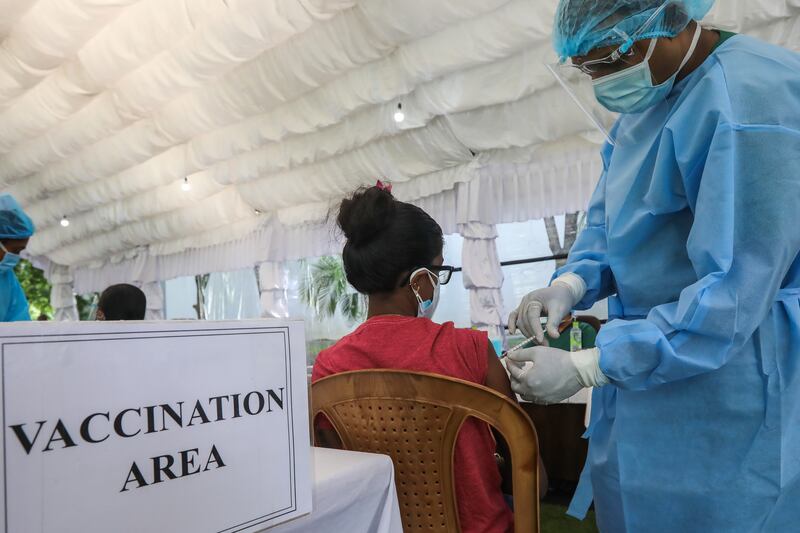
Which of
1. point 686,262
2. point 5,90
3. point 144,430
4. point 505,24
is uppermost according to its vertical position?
point 5,90

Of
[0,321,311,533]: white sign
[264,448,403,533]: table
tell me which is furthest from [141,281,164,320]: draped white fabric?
[0,321,311,533]: white sign

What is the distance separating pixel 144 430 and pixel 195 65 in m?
4.23

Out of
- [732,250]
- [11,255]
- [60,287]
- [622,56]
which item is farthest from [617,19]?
[60,287]

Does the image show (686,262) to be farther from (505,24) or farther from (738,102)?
(505,24)

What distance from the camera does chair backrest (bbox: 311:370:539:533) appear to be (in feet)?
3.10

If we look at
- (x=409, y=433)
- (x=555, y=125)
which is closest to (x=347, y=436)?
(x=409, y=433)

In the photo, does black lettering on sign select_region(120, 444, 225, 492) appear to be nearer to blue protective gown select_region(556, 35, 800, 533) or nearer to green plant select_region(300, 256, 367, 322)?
blue protective gown select_region(556, 35, 800, 533)

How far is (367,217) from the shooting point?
4.60 feet

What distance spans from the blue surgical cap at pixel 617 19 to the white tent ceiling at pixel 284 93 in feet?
7.89

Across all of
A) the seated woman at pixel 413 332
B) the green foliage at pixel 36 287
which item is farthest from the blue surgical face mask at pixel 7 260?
the green foliage at pixel 36 287

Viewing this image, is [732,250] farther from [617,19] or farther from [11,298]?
[11,298]

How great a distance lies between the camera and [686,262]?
91cm

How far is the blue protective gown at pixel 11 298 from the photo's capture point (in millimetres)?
2885

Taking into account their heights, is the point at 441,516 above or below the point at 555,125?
below
